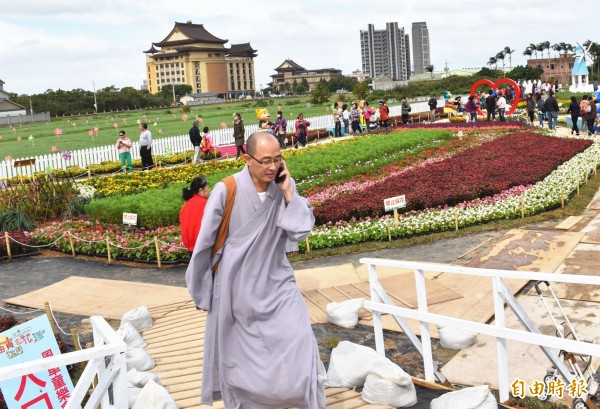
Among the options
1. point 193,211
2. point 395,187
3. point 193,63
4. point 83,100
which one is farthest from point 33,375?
point 193,63

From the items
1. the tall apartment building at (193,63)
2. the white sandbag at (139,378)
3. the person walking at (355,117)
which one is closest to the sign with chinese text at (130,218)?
the white sandbag at (139,378)

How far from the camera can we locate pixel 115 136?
44.4m

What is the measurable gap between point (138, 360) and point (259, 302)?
2.06 m

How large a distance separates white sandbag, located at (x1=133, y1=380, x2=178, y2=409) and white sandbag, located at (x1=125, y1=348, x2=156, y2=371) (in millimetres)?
1027

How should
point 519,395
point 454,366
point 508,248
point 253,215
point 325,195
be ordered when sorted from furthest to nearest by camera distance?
1. point 325,195
2. point 508,248
3. point 454,366
4. point 519,395
5. point 253,215

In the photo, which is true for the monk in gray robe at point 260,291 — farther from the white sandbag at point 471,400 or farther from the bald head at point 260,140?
the white sandbag at point 471,400

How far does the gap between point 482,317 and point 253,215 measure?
3.36 meters

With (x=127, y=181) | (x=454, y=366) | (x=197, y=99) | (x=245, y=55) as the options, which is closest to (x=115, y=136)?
(x=127, y=181)

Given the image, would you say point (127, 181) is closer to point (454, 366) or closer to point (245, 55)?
point (454, 366)

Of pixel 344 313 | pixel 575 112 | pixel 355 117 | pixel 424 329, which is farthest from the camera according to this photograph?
pixel 355 117

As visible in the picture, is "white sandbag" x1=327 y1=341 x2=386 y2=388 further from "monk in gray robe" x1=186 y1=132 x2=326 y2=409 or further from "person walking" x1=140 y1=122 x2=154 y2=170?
"person walking" x1=140 y1=122 x2=154 y2=170

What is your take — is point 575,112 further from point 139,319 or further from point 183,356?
point 183,356

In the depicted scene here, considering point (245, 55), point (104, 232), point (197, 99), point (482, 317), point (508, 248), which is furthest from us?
point (245, 55)

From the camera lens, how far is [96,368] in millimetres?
3420
